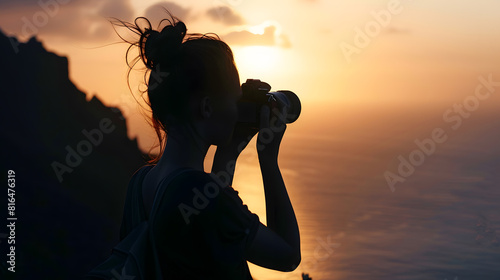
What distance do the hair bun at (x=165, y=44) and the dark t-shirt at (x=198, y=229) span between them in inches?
17.7

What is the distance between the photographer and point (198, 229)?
6.34 feet

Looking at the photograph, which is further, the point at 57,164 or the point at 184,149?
the point at 57,164

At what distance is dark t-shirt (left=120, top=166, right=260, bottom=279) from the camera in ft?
6.27

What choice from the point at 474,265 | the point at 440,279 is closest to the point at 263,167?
the point at 440,279

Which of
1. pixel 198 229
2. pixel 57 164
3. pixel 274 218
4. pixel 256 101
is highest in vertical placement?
pixel 57 164

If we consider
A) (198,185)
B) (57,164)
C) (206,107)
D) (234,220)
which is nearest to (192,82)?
(206,107)

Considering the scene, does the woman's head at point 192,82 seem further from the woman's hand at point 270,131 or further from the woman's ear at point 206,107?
the woman's hand at point 270,131

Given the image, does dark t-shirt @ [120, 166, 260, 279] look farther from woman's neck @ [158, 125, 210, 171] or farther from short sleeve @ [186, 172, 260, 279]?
woman's neck @ [158, 125, 210, 171]

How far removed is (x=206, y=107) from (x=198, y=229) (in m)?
0.45

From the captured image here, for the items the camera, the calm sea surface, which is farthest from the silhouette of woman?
the calm sea surface

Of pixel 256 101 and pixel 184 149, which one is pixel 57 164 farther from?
pixel 184 149

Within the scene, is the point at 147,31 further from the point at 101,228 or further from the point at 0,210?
the point at 101,228

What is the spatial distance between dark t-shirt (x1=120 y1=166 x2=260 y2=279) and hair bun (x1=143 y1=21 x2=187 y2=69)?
45 cm

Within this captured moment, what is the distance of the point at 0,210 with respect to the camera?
28.0 meters
